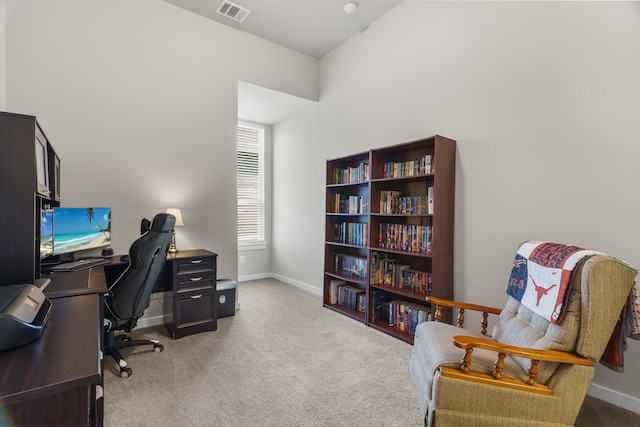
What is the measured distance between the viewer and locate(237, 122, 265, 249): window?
5.11 m

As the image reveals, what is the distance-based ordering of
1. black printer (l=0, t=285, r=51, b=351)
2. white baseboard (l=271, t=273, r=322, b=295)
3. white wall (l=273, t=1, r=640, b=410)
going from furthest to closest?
white baseboard (l=271, t=273, r=322, b=295) → white wall (l=273, t=1, r=640, b=410) → black printer (l=0, t=285, r=51, b=351)

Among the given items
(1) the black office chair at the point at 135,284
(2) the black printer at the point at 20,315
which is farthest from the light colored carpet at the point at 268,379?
(2) the black printer at the point at 20,315

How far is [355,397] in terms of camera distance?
2.00 metres

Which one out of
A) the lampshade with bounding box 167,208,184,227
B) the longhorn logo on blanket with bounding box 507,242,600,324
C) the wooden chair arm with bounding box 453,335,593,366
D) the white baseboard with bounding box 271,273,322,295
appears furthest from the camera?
the white baseboard with bounding box 271,273,322,295

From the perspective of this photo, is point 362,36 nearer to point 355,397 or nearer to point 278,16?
point 278,16

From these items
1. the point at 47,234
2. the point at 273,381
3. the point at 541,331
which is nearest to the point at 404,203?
the point at 541,331

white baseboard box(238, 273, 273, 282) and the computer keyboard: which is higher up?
the computer keyboard

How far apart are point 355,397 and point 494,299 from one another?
1396mm

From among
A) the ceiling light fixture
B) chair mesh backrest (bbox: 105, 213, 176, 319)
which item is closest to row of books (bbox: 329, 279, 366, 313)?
chair mesh backrest (bbox: 105, 213, 176, 319)

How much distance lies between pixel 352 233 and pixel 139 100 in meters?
2.69

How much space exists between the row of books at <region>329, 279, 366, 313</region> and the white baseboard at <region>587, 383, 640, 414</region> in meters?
1.98

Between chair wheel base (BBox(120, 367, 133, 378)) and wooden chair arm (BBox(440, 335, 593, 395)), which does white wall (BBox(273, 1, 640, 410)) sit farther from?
chair wheel base (BBox(120, 367, 133, 378))

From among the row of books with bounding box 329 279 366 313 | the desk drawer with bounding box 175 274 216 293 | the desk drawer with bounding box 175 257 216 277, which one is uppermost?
the desk drawer with bounding box 175 257 216 277

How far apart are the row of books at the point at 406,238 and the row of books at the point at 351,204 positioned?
344 mm
